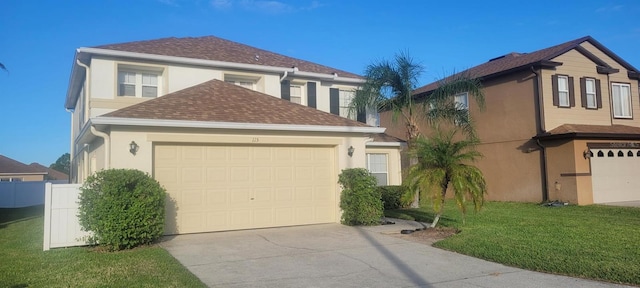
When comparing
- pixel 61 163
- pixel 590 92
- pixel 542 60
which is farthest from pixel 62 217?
pixel 61 163

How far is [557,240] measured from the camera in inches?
379

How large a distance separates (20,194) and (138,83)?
698 inches

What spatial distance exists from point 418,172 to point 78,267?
23.6 feet

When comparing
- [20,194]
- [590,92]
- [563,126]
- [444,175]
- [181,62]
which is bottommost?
[20,194]

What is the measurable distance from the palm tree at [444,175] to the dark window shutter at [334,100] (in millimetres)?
7927

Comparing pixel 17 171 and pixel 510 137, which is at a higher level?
pixel 510 137

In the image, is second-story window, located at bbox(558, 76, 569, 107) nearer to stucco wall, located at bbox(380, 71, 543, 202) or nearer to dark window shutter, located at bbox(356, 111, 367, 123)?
stucco wall, located at bbox(380, 71, 543, 202)

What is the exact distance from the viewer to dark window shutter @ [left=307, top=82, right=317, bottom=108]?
59.6ft

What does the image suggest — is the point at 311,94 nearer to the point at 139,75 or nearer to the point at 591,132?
the point at 139,75

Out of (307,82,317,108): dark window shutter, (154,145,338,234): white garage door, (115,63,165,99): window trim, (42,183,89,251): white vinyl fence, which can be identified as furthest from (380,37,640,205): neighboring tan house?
(42,183,89,251): white vinyl fence

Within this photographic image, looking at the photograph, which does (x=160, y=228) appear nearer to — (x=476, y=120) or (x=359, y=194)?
(x=359, y=194)

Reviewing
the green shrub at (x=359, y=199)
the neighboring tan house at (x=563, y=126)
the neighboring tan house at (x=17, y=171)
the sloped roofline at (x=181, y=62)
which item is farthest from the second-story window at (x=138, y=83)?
the neighboring tan house at (x=17, y=171)

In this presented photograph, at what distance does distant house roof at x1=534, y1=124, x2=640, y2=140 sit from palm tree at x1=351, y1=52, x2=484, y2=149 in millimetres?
3518

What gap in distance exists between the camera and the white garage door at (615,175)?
1884cm
